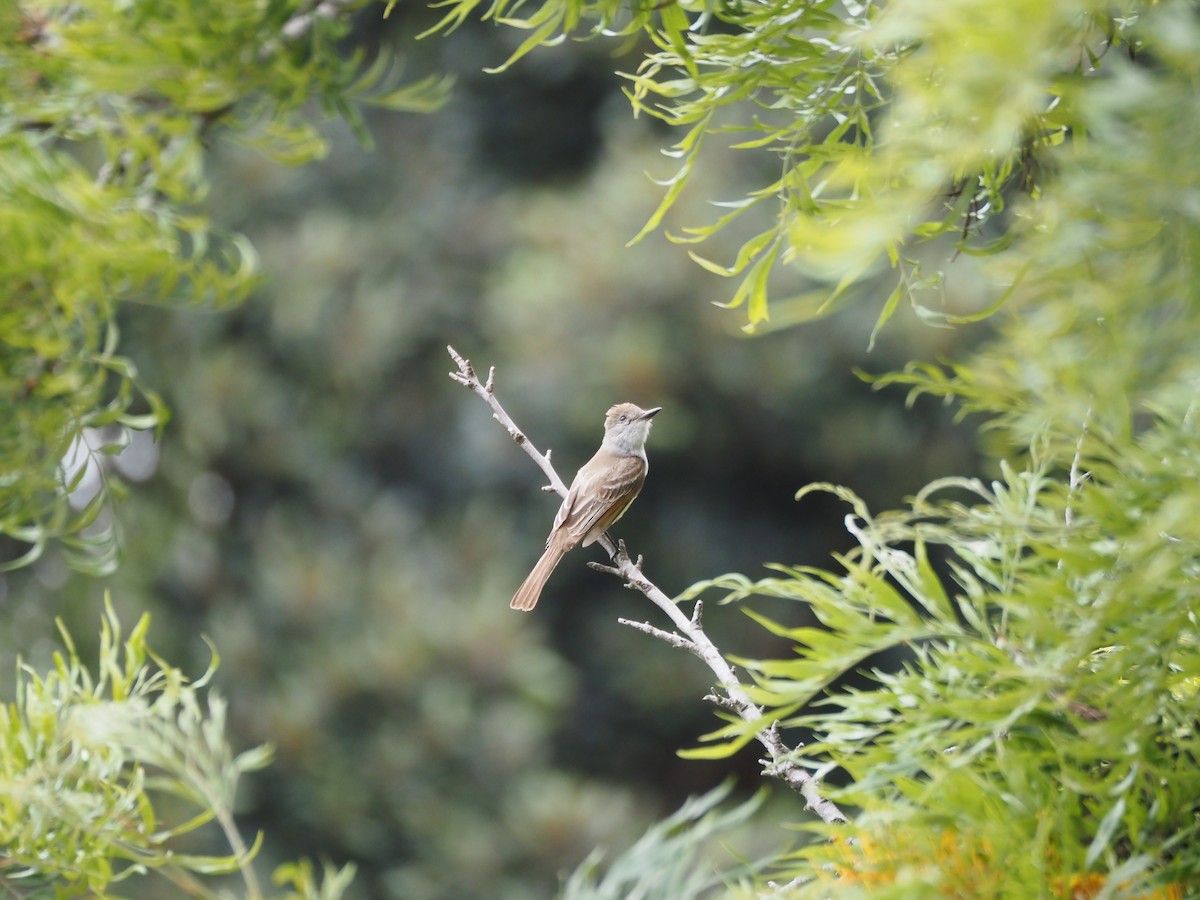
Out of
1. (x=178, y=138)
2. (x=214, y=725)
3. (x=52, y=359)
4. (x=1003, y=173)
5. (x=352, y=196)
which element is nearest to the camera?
(x=214, y=725)

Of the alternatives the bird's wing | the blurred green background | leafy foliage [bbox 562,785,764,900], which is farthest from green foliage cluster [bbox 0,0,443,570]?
the blurred green background

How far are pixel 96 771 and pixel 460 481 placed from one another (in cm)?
452

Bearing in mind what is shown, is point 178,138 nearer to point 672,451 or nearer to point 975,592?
point 975,592

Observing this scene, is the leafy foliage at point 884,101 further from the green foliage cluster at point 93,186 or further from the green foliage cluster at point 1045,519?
A: the green foliage cluster at point 93,186

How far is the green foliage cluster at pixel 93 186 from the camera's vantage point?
40.6 inches

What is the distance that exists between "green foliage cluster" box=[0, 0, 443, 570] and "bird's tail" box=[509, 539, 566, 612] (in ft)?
5.51

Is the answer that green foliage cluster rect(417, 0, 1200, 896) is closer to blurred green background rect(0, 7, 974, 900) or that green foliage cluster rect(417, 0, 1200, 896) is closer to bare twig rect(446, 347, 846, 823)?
bare twig rect(446, 347, 846, 823)

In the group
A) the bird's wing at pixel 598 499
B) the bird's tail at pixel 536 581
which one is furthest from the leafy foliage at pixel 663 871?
the bird's wing at pixel 598 499

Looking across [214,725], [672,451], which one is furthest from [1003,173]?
[672,451]

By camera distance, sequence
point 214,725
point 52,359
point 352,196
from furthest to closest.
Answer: point 352,196 < point 52,359 < point 214,725

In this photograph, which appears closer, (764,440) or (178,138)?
(178,138)

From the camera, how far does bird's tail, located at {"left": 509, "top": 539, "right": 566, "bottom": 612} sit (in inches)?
116

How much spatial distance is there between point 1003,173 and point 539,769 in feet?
14.4

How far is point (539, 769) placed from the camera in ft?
16.3
